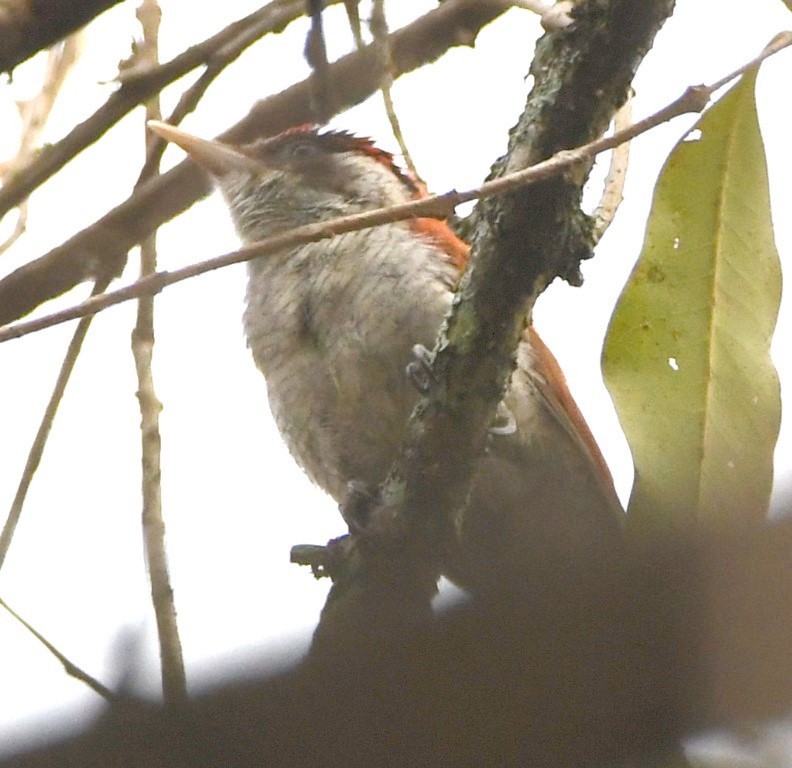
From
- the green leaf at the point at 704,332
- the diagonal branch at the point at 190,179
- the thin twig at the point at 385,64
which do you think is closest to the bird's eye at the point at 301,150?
the diagonal branch at the point at 190,179

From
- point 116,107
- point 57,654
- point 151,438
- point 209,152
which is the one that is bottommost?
point 57,654

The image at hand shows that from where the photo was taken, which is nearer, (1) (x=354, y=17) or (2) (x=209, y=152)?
(1) (x=354, y=17)

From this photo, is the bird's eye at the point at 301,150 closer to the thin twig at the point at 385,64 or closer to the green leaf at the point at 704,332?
the thin twig at the point at 385,64

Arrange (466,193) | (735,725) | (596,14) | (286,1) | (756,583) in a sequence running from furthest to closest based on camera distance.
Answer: (286,1)
(596,14)
(466,193)
(735,725)
(756,583)

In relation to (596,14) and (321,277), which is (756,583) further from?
(321,277)

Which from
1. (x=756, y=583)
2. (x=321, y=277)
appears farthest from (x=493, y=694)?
(x=321, y=277)

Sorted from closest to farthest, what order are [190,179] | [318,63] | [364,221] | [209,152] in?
[364,221] → [318,63] → [190,179] → [209,152]

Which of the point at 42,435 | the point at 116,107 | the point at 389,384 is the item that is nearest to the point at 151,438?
the point at 42,435

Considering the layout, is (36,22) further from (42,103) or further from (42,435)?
(42,103)
